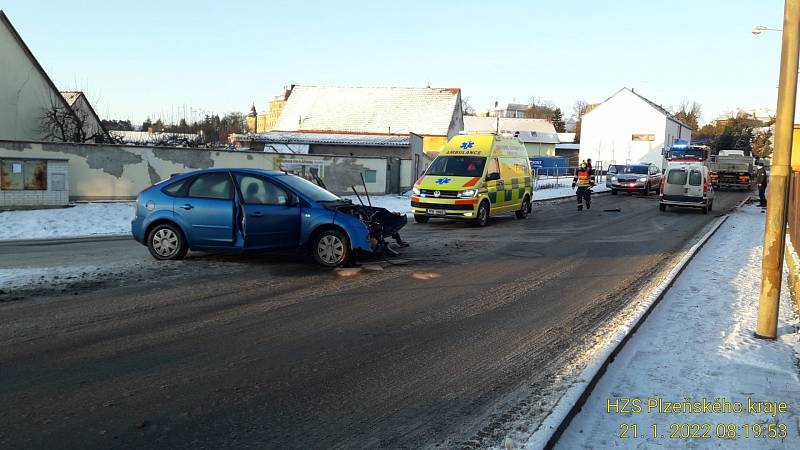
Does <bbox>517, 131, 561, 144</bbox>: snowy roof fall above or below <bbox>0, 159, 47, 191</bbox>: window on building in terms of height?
above

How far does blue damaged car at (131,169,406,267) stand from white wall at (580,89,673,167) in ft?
222

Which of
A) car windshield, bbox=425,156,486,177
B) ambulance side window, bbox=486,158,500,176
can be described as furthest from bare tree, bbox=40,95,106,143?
ambulance side window, bbox=486,158,500,176

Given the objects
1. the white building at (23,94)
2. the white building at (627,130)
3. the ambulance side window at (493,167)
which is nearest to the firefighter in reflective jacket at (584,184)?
the ambulance side window at (493,167)

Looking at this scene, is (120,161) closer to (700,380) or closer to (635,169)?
(700,380)

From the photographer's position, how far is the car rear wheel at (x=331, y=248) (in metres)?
9.83

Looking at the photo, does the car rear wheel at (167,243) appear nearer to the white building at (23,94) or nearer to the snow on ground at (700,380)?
the snow on ground at (700,380)

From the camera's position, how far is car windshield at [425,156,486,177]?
17.9 meters

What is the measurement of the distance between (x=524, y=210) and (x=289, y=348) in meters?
15.7

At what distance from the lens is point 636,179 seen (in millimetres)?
34469

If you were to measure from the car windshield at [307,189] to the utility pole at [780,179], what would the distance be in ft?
20.3

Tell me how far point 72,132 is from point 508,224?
21.3m

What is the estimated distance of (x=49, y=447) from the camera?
148 inches

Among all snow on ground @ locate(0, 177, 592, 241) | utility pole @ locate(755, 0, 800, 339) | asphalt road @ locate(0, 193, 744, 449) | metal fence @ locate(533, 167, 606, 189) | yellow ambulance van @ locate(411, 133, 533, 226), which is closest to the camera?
asphalt road @ locate(0, 193, 744, 449)

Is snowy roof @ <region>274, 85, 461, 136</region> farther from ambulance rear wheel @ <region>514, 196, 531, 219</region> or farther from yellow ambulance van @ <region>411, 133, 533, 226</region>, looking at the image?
yellow ambulance van @ <region>411, 133, 533, 226</region>
